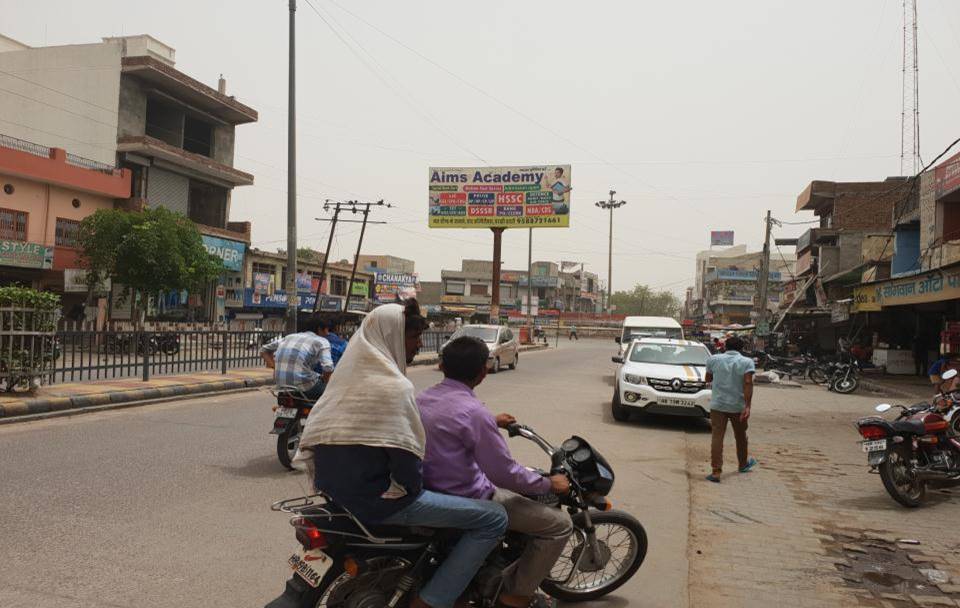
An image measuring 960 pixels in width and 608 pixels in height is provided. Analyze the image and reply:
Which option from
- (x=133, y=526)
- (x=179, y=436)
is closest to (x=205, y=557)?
(x=133, y=526)

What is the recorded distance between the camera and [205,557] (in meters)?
4.41

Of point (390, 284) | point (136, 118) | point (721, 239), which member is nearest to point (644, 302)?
point (721, 239)

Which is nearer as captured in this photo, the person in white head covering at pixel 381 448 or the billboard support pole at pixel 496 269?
the person in white head covering at pixel 381 448

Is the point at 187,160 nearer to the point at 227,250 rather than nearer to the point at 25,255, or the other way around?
the point at 227,250

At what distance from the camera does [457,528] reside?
3.12m

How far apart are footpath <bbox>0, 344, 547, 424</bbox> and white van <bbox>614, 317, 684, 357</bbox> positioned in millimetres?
10901

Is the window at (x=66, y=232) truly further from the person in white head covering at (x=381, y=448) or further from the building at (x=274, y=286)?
the person in white head covering at (x=381, y=448)

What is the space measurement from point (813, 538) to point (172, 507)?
4936mm

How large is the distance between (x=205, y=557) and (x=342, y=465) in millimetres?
2097

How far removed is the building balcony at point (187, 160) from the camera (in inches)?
1332

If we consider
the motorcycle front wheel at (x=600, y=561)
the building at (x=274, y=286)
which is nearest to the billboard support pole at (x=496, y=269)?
the building at (x=274, y=286)

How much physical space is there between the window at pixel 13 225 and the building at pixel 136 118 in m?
5.20

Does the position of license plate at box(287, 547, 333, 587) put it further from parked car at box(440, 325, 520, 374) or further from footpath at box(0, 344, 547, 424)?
parked car at box(440, 325, 520, 374)

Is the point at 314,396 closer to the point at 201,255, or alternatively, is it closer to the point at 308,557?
the point at 308,557
